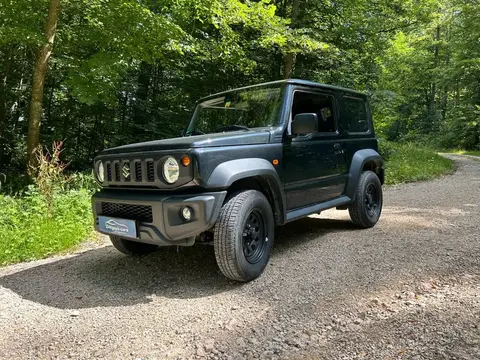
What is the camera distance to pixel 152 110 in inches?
462

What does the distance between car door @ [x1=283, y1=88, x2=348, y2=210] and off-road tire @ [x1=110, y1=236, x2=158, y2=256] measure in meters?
1.70

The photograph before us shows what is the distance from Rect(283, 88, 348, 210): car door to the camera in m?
3.67

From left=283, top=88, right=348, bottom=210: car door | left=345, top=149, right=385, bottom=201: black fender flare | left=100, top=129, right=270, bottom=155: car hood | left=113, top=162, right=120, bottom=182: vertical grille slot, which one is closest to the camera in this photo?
left=100, top=129, right=270, bottom=155: car hood

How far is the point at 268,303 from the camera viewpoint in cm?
277

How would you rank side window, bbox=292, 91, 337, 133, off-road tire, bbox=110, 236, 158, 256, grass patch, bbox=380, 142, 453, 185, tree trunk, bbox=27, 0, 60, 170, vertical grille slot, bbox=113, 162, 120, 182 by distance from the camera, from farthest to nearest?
grass patch, bbox=380, 142, 453, 185 → tree trunk, bbox=27, 0, 60, 170 → side window, bbox=292, 91, 337, 133 → off-road tire, bbox=110, 236, 158, 256 → vertical grille slot, bbox=113, 162, 120, 182

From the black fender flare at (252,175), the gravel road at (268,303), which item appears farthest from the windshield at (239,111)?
the gravel road at (268,303)

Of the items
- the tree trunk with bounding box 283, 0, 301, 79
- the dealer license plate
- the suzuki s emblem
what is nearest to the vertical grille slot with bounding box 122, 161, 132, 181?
the suzuki s emblem

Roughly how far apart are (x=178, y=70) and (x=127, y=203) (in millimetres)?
9732

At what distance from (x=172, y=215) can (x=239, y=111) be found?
1.65 meters

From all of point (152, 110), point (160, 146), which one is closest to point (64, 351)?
point (160, 146)

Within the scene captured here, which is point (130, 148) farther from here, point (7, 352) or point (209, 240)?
point (7, 352)

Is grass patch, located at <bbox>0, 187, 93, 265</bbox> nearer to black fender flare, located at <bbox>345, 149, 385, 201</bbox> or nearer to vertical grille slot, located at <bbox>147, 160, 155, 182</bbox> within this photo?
vertical grille slot, located at <bbox>147, 160, 155, 182</bbox>

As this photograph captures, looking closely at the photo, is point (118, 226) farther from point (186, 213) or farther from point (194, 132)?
point (194, 132)

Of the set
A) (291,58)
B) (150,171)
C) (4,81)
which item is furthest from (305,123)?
(4,81)
